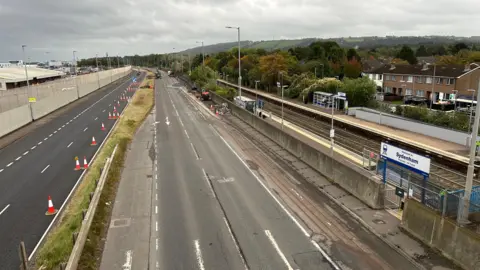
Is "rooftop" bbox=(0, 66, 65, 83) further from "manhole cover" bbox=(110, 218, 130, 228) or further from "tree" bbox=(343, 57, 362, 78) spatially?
"tree" bbox=(343, 57, 362, 78)

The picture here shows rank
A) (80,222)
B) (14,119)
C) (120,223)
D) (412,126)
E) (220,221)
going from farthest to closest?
(412,126) < (14,119) < (220,221) < (120,223) < (80,222)

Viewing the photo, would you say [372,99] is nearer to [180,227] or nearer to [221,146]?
[221,146]

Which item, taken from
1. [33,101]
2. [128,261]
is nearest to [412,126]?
[128,261]

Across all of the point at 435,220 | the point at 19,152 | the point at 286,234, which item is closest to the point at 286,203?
the point at 286,234

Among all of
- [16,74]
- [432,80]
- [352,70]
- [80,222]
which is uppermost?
[16,74]

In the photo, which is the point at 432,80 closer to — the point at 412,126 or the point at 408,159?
the point at 412,126

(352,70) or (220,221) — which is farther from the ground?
(352,70)
